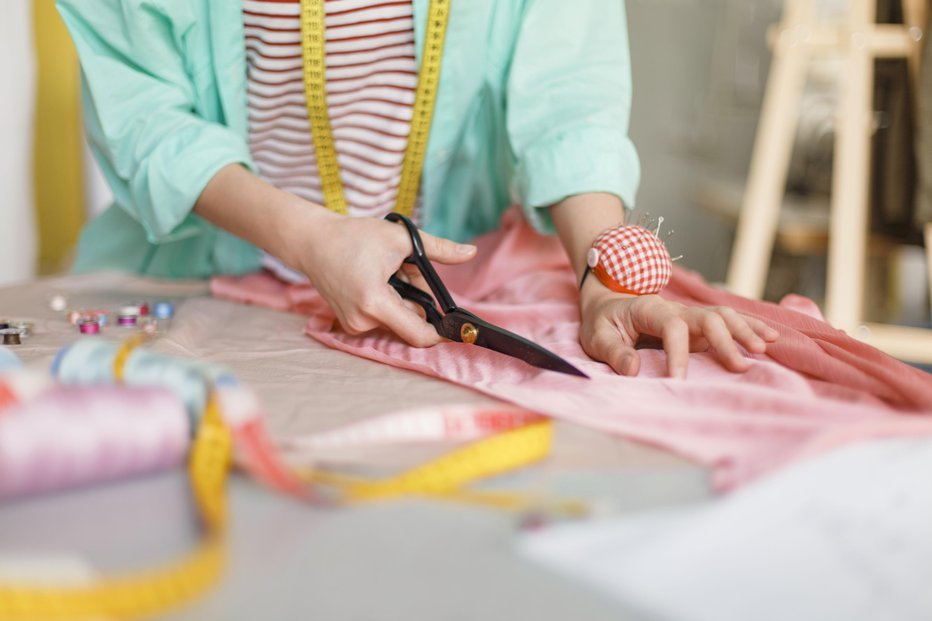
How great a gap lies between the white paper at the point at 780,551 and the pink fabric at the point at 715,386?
31 millimetres

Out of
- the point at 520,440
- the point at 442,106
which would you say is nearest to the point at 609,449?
the point at 520,440

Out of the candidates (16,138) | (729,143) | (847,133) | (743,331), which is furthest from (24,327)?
(729,143)

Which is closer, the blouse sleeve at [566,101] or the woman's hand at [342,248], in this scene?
the woman's hand at [342,248]

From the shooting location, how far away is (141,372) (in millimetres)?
471

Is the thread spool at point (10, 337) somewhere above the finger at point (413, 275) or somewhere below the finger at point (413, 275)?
below

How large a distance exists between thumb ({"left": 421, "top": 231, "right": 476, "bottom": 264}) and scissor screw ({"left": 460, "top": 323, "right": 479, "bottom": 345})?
0.08 meters

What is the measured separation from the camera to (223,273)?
42.9 inches

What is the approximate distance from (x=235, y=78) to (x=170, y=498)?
640 mm

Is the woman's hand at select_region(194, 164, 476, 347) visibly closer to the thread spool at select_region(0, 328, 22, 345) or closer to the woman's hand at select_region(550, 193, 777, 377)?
the woman's hand at select_region(550, 193, 777, 377)

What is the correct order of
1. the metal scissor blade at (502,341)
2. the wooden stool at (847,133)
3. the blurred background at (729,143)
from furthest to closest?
the blurred background at (729,143) < the wooden stool at (847,133) < the metal scissor blade at (502,341)

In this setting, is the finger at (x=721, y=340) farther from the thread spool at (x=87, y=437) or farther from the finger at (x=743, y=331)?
the thread spool at (x=87, y=437)

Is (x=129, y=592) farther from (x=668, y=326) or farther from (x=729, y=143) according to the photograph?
(x=729, y=143)

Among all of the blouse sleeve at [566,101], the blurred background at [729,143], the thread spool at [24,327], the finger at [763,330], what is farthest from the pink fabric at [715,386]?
the blurred background at [729,143]

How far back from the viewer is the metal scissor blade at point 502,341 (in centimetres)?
61
